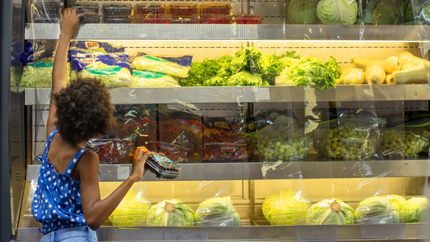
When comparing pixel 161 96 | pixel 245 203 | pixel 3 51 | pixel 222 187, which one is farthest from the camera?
pixel 245 203

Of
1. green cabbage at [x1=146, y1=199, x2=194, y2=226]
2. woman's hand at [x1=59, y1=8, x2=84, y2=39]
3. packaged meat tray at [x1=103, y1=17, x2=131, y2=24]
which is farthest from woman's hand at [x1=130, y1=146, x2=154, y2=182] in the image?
packaged meat tray at [x1=103, y1=17, x2=131, y2=24]

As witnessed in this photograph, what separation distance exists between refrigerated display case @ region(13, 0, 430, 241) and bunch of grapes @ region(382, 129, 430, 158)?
4 centimetres

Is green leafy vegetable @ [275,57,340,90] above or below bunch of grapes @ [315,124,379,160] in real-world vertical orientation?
above

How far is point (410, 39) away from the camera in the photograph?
267 cm

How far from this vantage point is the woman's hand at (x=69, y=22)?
96.2 inches

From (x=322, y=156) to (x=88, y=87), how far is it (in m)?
1.44

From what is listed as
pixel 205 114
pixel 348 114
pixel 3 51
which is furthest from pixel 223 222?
pixel 3 51

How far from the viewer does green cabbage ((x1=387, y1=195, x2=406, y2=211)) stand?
9.05 feet

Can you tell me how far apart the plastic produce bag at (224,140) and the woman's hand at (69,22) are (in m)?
0.85

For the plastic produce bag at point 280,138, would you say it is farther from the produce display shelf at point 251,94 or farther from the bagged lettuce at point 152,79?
the bagged lettuce at point 152,79

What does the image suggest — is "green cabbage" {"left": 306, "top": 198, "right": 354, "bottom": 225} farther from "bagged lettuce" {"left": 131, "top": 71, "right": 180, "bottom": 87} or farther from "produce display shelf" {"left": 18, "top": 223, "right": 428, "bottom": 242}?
"bagged lettuce" {"left": 131, "top": 71, "right": 180, "bottom": 87}

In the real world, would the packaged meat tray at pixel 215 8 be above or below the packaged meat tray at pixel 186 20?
above

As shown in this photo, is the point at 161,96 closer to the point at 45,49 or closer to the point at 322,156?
the point at 45,49

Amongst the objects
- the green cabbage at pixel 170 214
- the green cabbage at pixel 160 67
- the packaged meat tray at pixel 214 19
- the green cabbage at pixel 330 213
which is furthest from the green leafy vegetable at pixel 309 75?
the green cabbage at pixel 170 214
